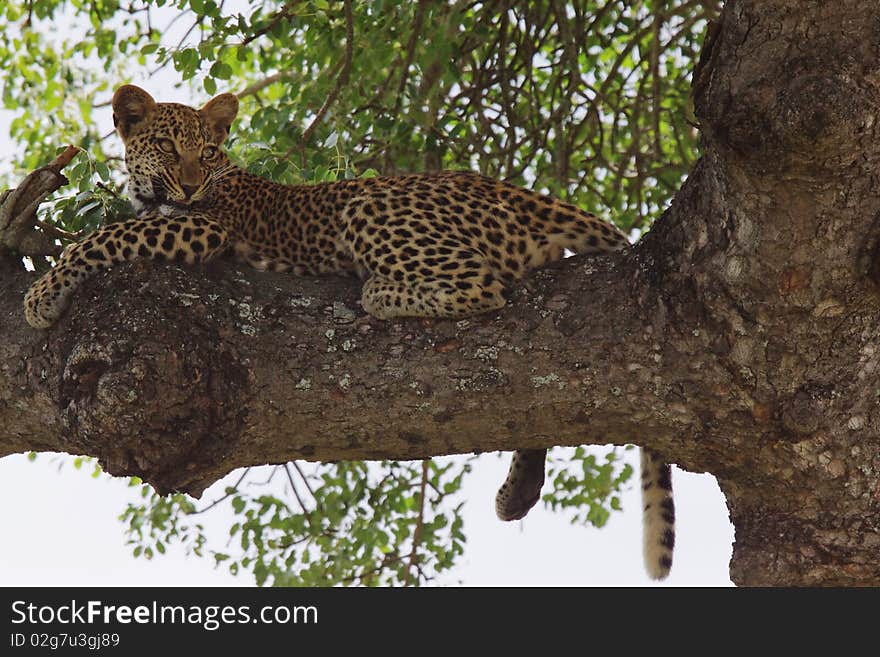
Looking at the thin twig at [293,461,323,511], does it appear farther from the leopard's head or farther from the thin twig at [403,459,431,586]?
the leopard's head

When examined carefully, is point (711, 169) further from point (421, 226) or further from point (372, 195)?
point (372, 195)

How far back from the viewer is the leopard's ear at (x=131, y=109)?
6457 mm

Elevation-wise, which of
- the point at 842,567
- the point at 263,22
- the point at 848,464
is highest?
the point at 263,22

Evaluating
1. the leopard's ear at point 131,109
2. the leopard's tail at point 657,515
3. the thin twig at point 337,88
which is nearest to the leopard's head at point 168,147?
the leopard's ear at point 131,109

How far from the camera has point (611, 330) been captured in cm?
444

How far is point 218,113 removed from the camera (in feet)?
21.8

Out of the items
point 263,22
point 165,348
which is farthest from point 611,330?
point 263,22

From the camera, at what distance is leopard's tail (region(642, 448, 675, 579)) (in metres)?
5.57

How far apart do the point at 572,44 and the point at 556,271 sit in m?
3.88

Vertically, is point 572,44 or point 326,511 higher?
point 572,44

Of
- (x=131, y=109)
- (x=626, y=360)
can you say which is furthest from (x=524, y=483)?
(x=131, y=109)

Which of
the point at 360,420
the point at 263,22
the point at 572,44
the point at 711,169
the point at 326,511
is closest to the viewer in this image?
the point at 711,169

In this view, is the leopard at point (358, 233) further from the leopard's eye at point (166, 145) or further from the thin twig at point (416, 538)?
the thin twig at point (416, 538)

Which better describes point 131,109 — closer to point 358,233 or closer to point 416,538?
point 358,233
